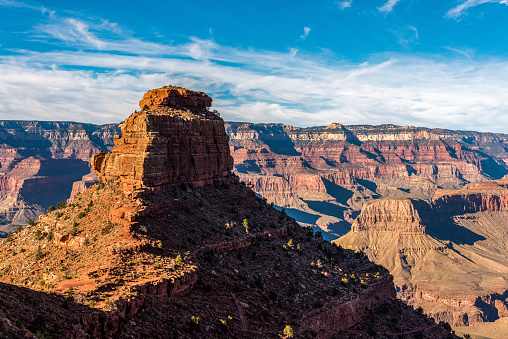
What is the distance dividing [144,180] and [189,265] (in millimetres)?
11790

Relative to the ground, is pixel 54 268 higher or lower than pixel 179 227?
lower

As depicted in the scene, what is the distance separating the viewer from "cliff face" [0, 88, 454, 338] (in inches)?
1195

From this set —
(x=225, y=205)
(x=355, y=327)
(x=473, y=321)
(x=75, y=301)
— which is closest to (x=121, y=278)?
(x=75, y=301)

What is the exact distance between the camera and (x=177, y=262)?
38406 millimetres

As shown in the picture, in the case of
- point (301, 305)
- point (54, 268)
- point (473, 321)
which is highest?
point (54, 268)

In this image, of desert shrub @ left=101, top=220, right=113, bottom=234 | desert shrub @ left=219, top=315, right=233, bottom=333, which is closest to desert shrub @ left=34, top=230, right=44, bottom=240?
desert shrub @ left=101, top=220, right=113, bottom=234

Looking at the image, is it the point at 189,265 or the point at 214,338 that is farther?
the point at 189,265

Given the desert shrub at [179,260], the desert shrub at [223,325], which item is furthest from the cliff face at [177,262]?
the desert shrub at [179,260]

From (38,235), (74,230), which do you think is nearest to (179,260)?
(74,230)

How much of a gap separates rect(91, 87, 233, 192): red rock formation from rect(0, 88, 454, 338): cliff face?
157 millimetres

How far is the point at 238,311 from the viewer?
1526 inches

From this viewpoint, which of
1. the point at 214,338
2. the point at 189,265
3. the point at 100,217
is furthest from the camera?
the point at 100,217

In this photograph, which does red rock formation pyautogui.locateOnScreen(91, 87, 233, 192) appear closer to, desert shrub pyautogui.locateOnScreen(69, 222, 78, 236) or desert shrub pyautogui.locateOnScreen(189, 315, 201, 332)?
desert shrub pyautogui.locateOnScreen(69, 222, 78, 236)

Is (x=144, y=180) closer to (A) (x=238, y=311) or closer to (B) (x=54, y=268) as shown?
(B) (x=54, y=268)
